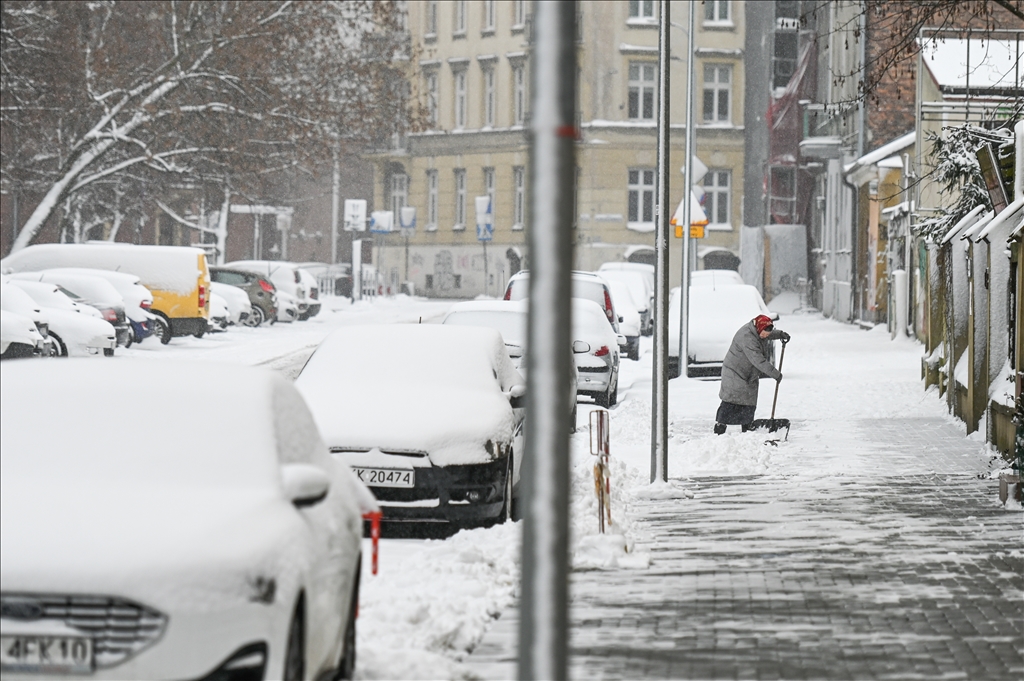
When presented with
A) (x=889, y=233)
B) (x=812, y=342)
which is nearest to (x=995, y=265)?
(x=812, y=342)

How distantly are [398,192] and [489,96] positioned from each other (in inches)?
287

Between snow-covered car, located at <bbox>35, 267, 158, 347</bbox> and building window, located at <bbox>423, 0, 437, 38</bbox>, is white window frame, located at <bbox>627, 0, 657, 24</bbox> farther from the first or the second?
snow-covered car, located at <bbox>35, 267, 158, 347</bbox>

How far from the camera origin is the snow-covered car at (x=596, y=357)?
22.5m

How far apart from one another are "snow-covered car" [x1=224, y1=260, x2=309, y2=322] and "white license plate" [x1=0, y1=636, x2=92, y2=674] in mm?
40322

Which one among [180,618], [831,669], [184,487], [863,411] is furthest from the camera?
[863,411]

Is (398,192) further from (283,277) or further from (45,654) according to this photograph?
(45,654)

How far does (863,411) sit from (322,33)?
2210cm

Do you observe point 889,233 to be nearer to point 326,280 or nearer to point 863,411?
point 863,411

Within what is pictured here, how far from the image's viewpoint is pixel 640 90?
7588 cm

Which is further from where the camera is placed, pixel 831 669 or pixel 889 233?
pixel 889 233

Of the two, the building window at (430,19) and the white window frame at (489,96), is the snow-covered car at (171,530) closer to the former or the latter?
the white window frame at (489,96)

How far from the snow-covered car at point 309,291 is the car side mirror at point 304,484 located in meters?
41.3

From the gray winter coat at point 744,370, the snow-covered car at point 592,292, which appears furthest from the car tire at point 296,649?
the snow-covered car at point 592,292

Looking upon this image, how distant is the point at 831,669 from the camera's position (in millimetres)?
7332
